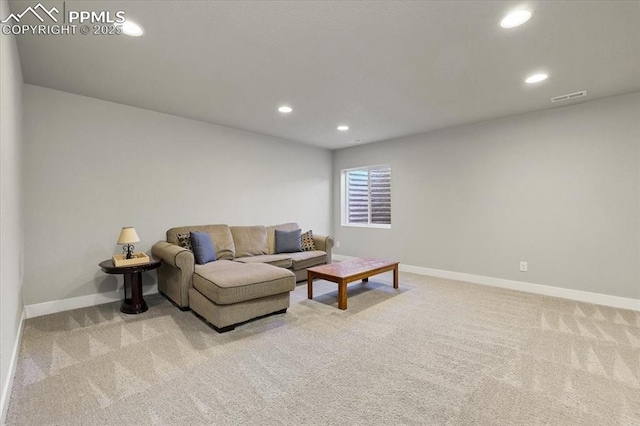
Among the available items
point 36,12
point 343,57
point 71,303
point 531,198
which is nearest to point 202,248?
point 71,303

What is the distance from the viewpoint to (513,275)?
4.22 meters

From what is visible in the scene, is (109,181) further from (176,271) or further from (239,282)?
(239,282)

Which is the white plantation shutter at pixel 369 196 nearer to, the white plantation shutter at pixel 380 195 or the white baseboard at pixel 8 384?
the white plantation shutter at pixel 380 195

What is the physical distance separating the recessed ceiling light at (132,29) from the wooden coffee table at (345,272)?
2.84 metres

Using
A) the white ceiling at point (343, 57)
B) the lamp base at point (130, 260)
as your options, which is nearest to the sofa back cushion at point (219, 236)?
the lamp base at point (130, 260)

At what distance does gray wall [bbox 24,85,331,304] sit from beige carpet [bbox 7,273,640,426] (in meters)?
0.69

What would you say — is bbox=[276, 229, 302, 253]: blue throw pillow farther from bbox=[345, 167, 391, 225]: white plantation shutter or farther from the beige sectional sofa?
bbox=[345, 167, 391, 225]: white plantation shutter

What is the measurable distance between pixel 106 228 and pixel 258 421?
10.3ft

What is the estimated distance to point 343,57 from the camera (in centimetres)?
252

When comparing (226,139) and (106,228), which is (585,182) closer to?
(226,139)

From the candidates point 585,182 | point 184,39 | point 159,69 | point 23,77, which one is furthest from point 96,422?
point 585,182

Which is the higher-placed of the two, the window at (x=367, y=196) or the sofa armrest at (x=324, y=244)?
the window at (x=367, y=196)

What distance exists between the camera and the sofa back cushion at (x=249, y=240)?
180 inches

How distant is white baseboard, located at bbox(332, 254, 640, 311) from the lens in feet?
11.3
